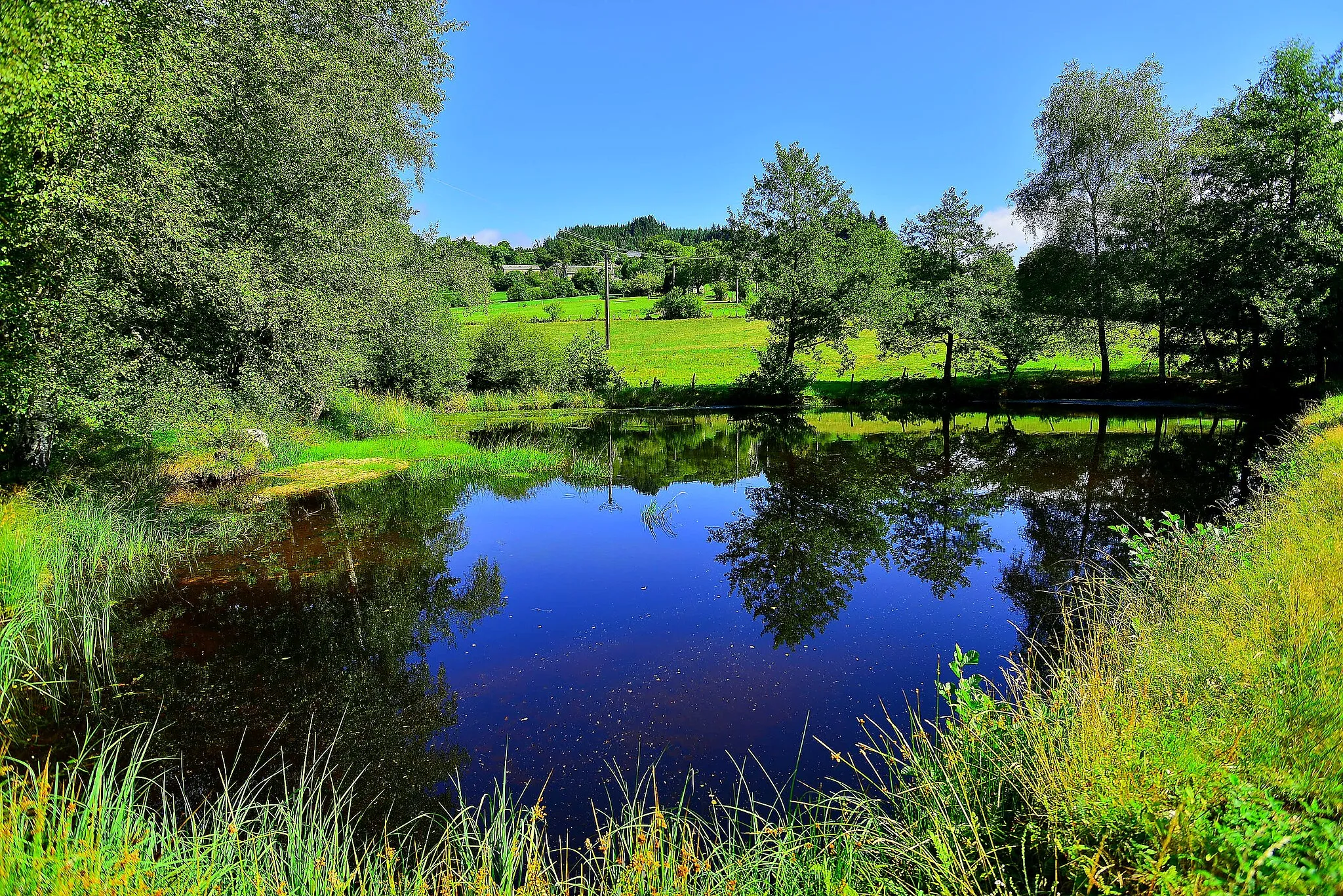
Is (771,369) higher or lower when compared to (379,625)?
higher

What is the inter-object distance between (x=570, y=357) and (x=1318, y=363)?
117 ft

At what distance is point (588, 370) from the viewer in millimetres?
42062

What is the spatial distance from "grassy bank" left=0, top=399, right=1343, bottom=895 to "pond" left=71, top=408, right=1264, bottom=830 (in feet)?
3.25

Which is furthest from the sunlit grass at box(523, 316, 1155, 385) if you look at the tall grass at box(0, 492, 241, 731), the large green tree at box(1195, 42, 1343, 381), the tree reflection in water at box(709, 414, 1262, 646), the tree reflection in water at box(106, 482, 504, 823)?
the tall grass at box(0, 492, 241, 731)

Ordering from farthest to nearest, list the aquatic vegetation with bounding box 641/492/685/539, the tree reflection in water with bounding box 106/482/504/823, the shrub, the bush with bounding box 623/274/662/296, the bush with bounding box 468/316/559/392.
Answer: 1. the bush with bounding box 623/274/662/296
2. the shrub
3. the bush with bounding box 468/316/559/392
4. the aquatic vegetation with bounding box 641/492/685/539
5. the tree reflection in water with bounding box 106/482/504/823

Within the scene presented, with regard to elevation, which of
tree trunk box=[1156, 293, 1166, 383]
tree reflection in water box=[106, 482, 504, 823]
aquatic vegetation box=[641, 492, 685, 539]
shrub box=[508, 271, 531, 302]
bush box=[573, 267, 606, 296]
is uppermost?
bush box=[573, 267, 606, 296]

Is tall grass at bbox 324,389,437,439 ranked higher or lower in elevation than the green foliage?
lower

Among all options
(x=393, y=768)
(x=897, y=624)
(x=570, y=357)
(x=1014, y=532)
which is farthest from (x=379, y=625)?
(x=570, y=357)

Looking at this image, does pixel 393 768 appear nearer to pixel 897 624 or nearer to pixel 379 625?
pixel 379 625

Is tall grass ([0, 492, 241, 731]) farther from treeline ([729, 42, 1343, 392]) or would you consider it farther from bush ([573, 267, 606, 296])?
bush ([573, 267, 606, 296])

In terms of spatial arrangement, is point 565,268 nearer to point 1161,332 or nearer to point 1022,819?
point 1161,332

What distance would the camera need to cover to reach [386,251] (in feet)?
68.4

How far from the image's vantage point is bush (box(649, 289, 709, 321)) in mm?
72188

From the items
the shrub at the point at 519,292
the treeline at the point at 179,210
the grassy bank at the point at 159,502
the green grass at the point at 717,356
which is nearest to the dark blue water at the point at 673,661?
the grassy bank at the point at 159,502
